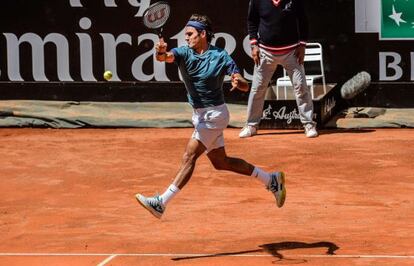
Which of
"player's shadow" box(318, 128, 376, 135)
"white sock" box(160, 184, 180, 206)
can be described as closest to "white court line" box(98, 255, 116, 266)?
"white sock" box(160, 184, 180, 206)

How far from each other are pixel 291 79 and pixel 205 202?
133 inches

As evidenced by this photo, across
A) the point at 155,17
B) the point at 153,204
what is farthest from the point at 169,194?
the point at 155,17

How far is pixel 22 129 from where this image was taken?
1528 centimetres

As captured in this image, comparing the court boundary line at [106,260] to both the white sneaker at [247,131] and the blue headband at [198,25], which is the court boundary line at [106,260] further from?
the white sneaker at [247,131]

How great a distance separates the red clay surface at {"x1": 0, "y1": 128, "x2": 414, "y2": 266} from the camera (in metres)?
8.34

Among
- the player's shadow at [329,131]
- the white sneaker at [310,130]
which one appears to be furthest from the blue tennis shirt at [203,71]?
the player's shadow at [329,131]

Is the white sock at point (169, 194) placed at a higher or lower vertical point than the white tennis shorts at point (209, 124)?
lower

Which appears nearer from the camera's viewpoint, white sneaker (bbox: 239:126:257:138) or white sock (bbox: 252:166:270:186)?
white sock (bbox: 252:166:270:186)

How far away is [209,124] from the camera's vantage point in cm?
857

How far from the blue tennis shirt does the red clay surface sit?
1247 mm

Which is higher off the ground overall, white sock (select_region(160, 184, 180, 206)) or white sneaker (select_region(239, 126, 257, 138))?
white sock (select_region(160, 184, 180, 206))

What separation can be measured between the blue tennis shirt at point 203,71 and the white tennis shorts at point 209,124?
60mm

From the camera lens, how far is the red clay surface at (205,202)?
8.34 meters

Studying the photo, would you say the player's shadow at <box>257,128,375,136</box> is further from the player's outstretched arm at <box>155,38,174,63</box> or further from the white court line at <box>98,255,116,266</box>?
the white court line at <box>98,255,116,266</box>
